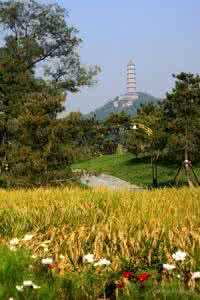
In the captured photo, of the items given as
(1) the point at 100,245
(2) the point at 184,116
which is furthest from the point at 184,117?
(1) the point at 100,245

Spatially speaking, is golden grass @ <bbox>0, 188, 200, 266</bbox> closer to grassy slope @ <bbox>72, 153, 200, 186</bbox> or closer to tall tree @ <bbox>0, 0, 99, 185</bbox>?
tall tree @ <bbox>0, 0, 99, 185</bbox>

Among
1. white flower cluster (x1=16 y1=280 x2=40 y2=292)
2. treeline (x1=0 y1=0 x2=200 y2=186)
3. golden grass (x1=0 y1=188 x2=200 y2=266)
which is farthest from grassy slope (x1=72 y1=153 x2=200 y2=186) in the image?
white flower cluster (x1=16 y1=280 x2=40 y2=292)

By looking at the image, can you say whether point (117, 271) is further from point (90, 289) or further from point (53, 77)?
point (53, 77)

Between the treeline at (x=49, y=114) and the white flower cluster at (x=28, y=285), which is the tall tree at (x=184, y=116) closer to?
the treeline at (x=49, y=114)

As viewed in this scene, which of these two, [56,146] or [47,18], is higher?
[47,18]

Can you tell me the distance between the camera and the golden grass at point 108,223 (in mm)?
5918

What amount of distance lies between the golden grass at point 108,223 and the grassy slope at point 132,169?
18.2 m

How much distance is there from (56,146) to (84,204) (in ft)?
32.7

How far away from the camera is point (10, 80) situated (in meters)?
24.7

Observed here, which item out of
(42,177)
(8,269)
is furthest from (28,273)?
(42,177)

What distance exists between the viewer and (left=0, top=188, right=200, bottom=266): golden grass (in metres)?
5.92

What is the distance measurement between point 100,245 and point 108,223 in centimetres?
73

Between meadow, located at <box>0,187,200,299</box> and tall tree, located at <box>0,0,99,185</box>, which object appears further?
tall tree, located at <box>0,0,99,185</box>

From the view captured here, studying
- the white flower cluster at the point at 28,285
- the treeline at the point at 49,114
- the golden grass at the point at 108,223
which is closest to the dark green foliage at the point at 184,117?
the treeline at the point at 49,114
